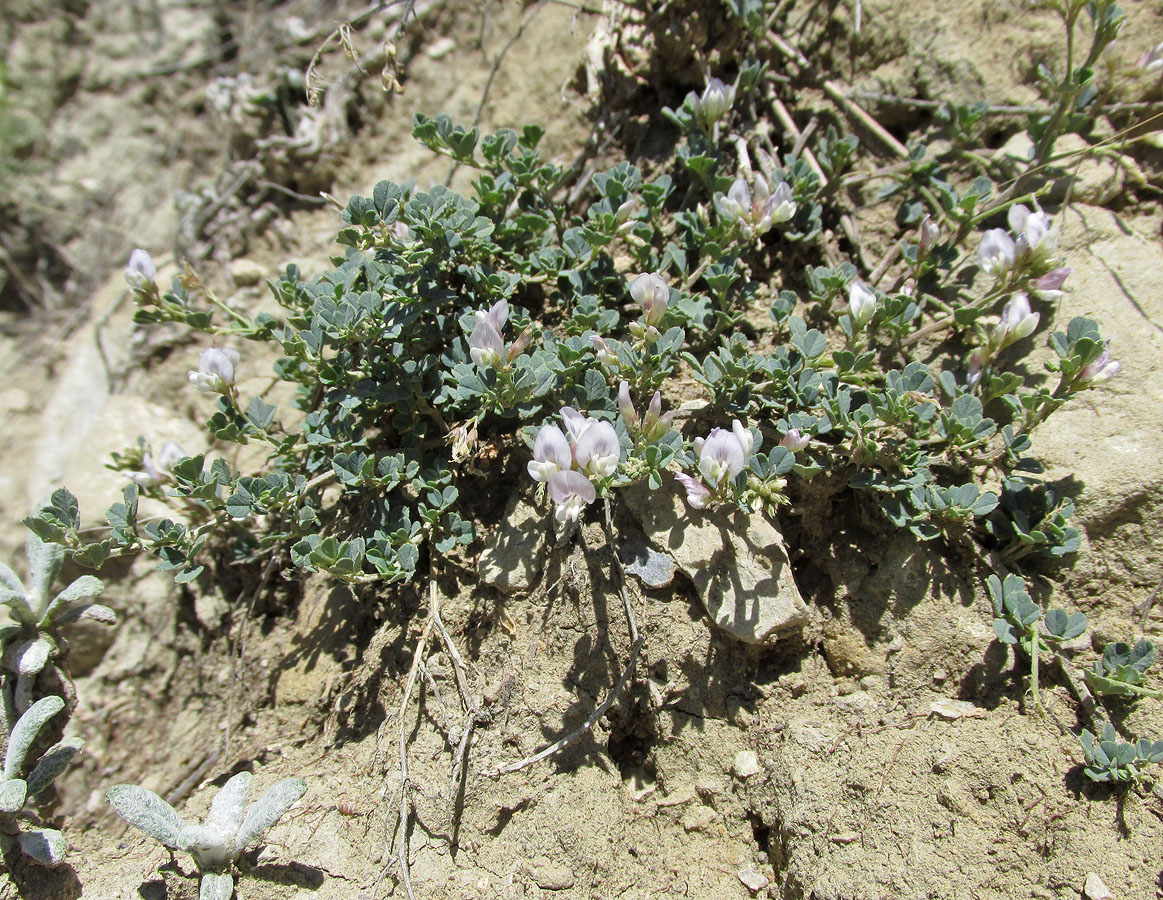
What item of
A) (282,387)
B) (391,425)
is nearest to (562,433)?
(391,425)

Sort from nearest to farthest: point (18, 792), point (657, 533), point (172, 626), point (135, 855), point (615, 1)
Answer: point (18, 792) < point (135, 855) < point (657, 533) < point (172, 626) < point (615, 1)

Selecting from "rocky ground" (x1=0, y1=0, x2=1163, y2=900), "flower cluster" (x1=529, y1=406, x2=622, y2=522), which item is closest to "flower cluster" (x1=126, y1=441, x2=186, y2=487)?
"rocky ground" (x1=0, y1=0, x2=1163, y2=900)

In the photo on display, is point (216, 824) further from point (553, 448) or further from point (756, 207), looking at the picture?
point (756, 207)

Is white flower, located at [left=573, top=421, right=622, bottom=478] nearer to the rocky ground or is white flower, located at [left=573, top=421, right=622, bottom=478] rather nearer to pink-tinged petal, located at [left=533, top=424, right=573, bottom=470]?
pink-tinged petal, located at [left=533, top=424, right=573, bottom=470]

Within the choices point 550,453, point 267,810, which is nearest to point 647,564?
point 550,453

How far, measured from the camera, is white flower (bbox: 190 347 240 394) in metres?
2.41

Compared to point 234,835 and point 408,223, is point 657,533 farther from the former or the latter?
point 234,835

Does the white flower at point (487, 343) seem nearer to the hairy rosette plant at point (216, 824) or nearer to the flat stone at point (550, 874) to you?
the hairy rosette plant at point (216, 824)

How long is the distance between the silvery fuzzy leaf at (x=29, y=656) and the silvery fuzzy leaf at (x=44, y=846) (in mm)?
435

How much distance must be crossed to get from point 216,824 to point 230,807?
0.15 feet

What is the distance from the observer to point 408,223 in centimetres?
229

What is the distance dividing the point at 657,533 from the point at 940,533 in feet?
2.60

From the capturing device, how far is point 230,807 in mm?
1976

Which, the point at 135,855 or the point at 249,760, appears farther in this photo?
the point at 249,760
